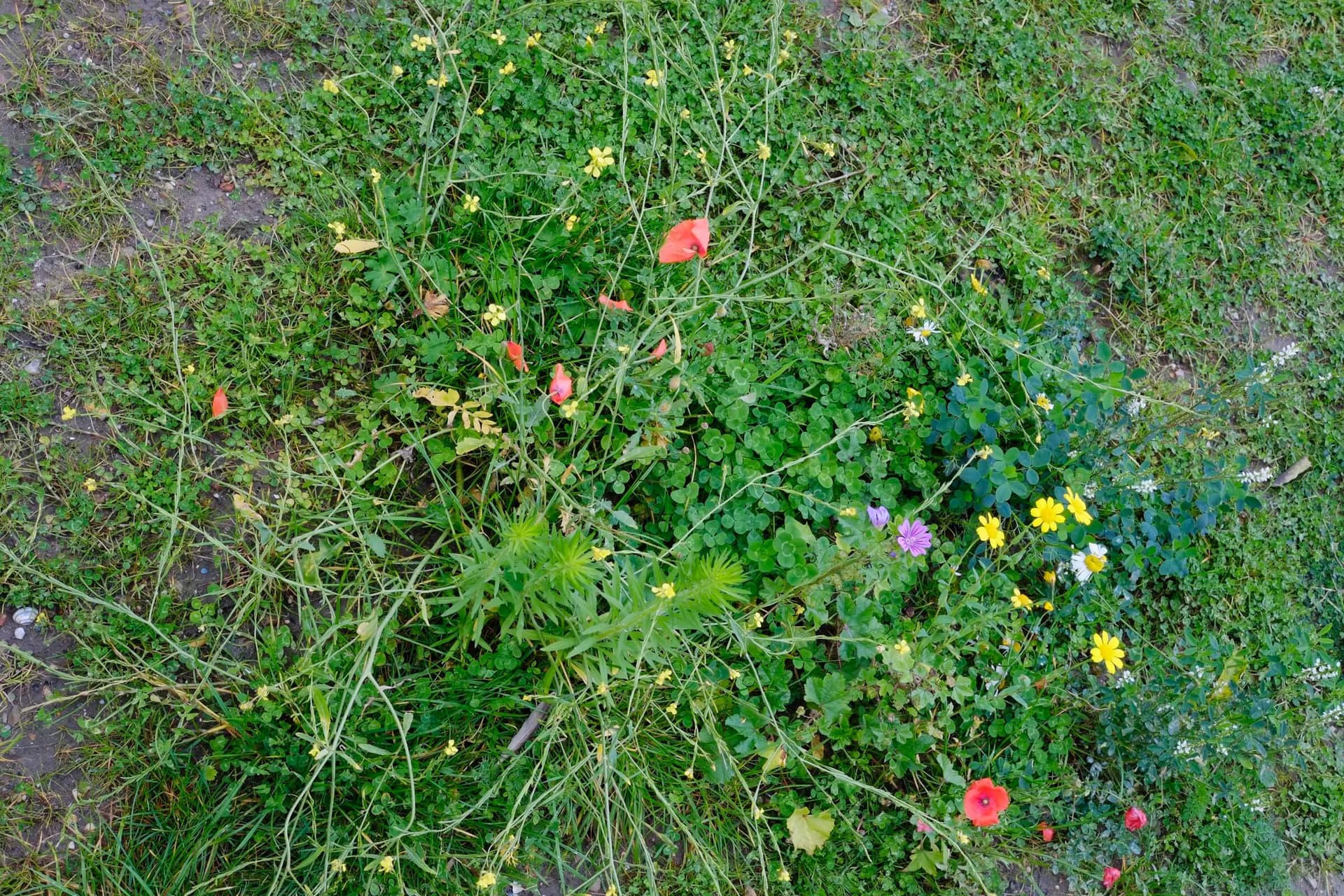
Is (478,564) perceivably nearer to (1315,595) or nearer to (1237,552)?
(1237,552)

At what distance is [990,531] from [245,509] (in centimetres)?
215

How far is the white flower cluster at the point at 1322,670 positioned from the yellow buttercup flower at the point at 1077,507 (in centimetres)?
95

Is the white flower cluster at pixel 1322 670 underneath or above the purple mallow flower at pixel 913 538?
underneath

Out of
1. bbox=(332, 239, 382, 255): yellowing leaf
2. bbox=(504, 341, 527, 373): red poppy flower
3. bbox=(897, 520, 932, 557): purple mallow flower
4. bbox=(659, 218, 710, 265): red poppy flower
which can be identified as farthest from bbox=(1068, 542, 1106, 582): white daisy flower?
bbox=(332, 239, 382, 255): yellowing leaf

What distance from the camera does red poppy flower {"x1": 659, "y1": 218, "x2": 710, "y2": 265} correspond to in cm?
249

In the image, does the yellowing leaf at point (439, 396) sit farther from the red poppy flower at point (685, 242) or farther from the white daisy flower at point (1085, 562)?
the white daisy flower at point (1085, 562)

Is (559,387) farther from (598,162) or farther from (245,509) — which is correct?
(245,509)

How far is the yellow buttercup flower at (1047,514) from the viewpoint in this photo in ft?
9.11

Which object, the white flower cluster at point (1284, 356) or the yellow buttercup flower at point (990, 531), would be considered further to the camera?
the white flower cluster at point (1284, 356)

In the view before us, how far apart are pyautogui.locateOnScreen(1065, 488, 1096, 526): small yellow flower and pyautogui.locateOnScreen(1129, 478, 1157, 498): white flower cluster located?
25 centimetres

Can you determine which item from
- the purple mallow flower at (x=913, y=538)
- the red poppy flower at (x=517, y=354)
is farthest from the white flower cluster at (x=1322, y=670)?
the red poppy flower at (x=517, y=354)

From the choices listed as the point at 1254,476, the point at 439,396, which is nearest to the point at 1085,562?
the point at 1254,476

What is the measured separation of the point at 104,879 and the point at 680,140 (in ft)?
9.01

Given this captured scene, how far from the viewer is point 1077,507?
279cm
